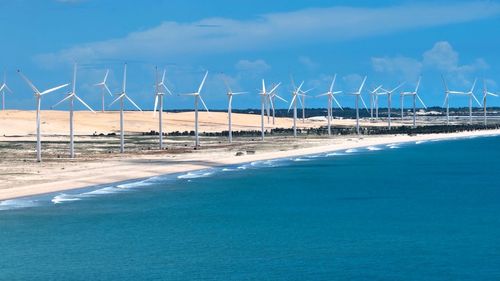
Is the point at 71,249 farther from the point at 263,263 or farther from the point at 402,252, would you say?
the point at 402,252

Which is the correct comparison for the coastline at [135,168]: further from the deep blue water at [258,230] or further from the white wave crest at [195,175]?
the deep blue water at [258,230]

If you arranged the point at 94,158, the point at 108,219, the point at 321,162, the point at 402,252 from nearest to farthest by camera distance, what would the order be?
the point at 402,252
the point at 108,219
the point at 94,158
the point at 321,162

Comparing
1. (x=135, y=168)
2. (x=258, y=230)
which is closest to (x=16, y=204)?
(x=258, y=230)

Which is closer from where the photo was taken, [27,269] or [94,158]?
[27,269]

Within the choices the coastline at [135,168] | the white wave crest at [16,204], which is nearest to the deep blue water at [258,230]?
the white wave crest at [16,204]

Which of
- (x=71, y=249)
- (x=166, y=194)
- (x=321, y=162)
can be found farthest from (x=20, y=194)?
(x=321, y=162)

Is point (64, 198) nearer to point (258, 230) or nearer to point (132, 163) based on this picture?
point (258, 230)

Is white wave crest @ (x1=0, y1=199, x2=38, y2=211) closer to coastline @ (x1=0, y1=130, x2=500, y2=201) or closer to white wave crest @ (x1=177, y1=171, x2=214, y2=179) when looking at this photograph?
coastline @ (x1=0, y1=130, x2=500, y2=201)
